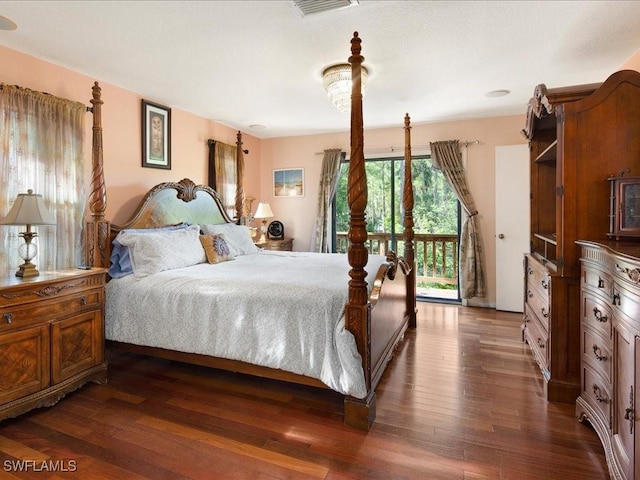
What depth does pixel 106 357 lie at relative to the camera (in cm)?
281

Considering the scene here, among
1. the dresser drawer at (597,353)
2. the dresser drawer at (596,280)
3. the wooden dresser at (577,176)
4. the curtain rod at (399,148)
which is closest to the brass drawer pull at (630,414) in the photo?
the dresser drawer at (597,353)

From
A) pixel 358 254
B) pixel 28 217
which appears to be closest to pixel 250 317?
pixel 358 254

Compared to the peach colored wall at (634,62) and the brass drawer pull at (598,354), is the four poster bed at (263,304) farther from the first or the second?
the peach colored wall at (634,62)

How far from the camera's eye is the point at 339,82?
2.98 meters

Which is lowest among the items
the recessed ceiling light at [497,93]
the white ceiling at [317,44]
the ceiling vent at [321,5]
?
the ceiling vent at [321,5]

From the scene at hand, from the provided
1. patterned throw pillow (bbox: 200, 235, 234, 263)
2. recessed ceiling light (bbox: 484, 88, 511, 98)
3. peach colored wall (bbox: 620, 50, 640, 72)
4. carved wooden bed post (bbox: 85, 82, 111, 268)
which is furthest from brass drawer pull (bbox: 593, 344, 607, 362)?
carved wooden bed post (bbox: 85, 82, 111, 268)

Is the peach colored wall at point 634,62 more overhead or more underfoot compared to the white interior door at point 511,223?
more overhead

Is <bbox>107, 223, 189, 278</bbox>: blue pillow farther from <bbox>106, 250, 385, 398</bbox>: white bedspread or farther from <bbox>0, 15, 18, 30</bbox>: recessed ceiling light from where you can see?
<bbox>0, 15, 18, 30</bbox>: recessed ceiling light

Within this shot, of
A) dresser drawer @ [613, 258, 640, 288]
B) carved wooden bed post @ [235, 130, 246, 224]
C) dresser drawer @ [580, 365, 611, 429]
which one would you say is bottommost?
dresser drawer @ [580, 365, 611, 429]

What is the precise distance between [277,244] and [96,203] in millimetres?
2715

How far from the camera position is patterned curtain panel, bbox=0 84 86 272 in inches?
100

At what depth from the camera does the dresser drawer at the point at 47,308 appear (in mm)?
2068

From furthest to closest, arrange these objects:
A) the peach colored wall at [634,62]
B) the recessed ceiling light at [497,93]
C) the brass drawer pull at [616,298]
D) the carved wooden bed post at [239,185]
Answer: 1. the carved wooden bed post at [239,185]
2. the recessed ceiling light at [497,93]
3. the peach colored wall at [634,62]
4. the brass drawer pull at [616,298]

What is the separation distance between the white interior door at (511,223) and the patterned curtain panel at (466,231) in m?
0.23
